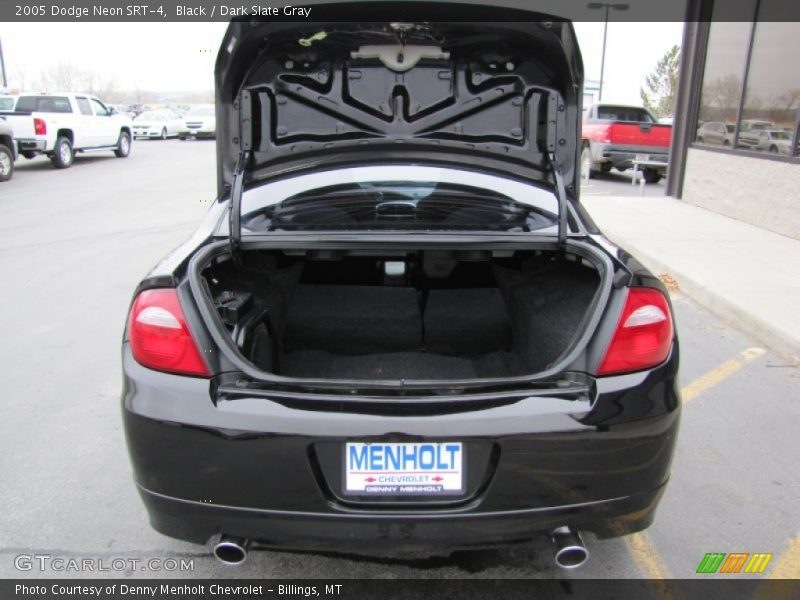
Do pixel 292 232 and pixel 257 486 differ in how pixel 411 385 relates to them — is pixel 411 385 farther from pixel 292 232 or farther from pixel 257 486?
pixel 292 232

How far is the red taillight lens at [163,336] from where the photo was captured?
199cm

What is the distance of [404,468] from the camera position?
6.26 feet

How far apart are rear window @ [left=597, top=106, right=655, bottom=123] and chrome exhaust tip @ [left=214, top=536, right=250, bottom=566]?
16306mm

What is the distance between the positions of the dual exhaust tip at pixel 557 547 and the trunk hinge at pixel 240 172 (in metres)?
1.07

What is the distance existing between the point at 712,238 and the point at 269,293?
693 centimetres

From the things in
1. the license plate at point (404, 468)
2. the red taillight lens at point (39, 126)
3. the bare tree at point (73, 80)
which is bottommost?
the license plate at point (404, 468)

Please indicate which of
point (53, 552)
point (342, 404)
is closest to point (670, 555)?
point (342, 404)

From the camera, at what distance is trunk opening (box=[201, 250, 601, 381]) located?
2.88 m

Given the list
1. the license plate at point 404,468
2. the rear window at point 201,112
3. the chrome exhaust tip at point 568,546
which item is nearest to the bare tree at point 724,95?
the chrome exhaust tip at point 568,546

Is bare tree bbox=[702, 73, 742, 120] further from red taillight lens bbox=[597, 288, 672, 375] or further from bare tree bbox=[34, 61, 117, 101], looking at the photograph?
bare tree bbox=[34, 61, 117, 101]

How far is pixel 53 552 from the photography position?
2520 mm

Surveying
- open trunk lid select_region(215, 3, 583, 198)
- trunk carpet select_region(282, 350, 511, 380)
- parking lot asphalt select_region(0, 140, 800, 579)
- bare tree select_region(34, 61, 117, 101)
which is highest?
bare tree select_region(34, 61, 117, 101)

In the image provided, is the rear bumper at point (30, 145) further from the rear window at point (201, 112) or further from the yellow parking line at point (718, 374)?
the yellow parking line at point (718, 374)

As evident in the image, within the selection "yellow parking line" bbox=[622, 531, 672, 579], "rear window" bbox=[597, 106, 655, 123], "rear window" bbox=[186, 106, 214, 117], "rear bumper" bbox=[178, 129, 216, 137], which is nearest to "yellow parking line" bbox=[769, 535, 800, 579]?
"yellow parking line" bbox=[622, 531, 672, 579]
